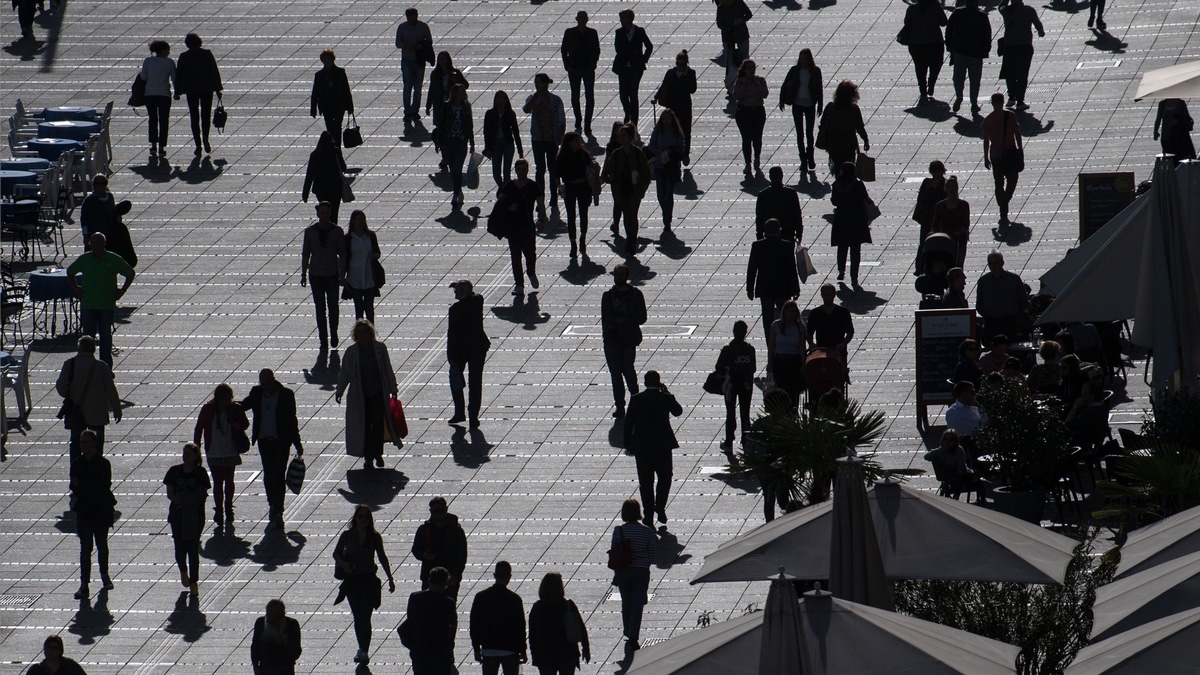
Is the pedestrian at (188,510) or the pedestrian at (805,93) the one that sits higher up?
the pedestrian at (188,510)

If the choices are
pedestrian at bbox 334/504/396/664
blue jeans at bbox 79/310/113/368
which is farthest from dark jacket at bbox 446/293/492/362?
pedestrian at bbox 334/504/396/664

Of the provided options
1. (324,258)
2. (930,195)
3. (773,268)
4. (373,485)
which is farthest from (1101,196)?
(373,485)

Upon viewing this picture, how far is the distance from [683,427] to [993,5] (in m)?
15.1

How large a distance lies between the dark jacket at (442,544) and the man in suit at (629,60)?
45.7 feet

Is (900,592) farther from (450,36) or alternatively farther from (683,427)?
(450,36)

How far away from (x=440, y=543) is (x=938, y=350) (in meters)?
5.78

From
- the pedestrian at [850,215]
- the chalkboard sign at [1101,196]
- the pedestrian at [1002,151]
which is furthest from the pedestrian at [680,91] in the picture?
the chalkboard sign at [1101,196]

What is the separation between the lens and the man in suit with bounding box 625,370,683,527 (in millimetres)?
17359

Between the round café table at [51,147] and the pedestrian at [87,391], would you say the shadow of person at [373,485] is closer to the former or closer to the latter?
the pedestrian at [87,391]

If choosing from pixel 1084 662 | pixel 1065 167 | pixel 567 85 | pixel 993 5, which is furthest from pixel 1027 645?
pixel 993 5

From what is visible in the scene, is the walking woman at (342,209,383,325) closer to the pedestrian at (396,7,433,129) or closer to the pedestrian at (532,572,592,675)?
the pedestrian at (532,572,592,675)

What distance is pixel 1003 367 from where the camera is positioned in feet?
60.9

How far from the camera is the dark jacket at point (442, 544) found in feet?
50.8

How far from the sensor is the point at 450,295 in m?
23.8
